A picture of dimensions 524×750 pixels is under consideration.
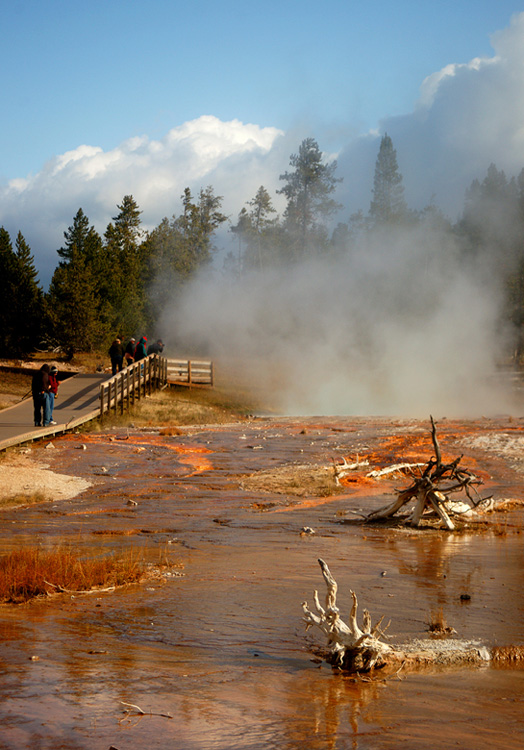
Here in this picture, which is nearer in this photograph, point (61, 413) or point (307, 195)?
point (61, 413)

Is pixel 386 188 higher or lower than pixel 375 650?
higher

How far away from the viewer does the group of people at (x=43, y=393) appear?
20547mm

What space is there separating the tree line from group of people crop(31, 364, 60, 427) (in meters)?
21.1

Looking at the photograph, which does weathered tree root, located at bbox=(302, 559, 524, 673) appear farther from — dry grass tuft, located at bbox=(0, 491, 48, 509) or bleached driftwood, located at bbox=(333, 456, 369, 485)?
bleached driftwood, located at bbox=(333, 456, 369, 485)

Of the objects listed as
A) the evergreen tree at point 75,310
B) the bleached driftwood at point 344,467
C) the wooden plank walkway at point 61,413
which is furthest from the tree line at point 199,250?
the bleached driftwood at point 344,467

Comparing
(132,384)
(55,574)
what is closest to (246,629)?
(55,574)

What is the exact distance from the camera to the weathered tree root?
5.30 meters

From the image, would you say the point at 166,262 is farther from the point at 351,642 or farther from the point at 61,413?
the point at 351,642

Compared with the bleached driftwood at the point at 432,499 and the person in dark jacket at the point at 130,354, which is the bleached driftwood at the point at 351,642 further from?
the person in dark jacket at the point at 130,354

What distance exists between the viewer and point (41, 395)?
2077 cm

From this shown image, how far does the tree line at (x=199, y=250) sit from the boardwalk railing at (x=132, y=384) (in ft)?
39.2

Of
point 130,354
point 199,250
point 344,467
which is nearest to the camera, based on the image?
point 344,467

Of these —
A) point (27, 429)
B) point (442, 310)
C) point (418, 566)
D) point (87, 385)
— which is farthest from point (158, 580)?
point (442, 310)

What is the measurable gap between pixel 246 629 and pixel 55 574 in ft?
6.68
